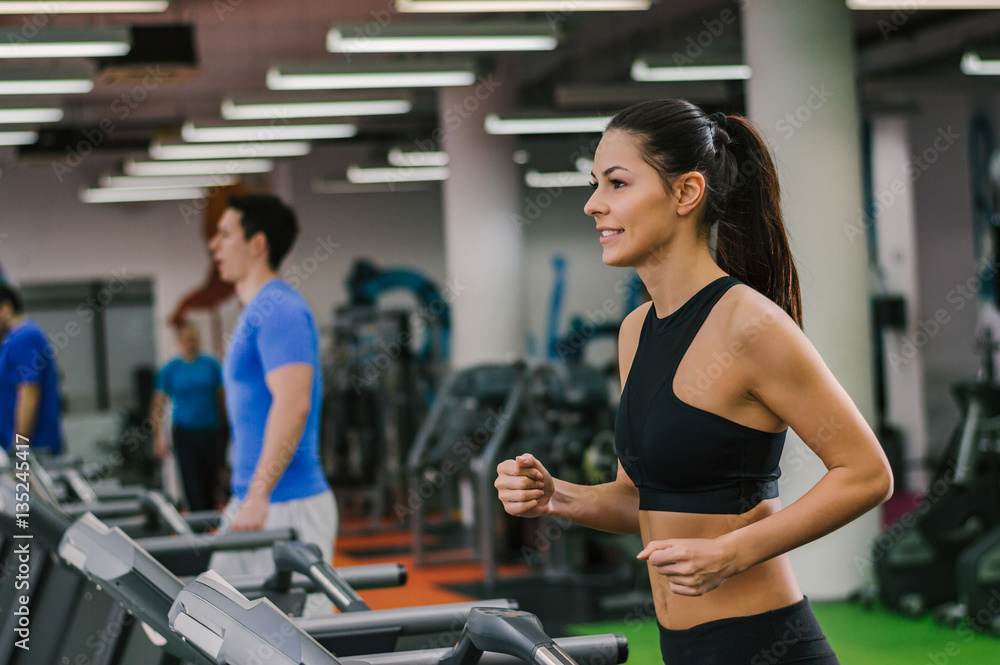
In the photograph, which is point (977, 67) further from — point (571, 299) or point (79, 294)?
point (79, 294)

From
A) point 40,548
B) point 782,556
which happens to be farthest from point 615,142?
point 40,548

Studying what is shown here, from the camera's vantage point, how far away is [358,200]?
1380 cm

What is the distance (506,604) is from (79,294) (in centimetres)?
1251

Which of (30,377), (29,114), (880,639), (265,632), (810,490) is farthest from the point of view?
(29,114)

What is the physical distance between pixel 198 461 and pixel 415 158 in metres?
4.54

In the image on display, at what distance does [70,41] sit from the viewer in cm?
591

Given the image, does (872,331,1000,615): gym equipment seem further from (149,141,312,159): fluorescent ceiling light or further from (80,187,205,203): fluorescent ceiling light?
(80,187,205,203): fluorescent ceiling light

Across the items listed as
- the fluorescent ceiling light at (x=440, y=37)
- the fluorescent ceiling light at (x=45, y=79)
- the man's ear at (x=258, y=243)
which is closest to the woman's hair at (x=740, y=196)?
the man's ear at (x=258, y=243)

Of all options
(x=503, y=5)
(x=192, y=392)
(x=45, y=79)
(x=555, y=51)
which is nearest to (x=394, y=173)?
(x=555, y=51)

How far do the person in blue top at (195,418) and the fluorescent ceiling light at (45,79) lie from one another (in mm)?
2156

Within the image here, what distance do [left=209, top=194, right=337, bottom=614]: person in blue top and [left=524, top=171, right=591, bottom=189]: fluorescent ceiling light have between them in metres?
10.1

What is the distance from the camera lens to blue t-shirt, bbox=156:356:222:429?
847cm

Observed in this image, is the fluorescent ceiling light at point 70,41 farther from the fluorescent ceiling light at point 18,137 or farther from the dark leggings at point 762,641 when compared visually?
the dark leggings at point 762,641

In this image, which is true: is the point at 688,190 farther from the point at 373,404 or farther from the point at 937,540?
the point at 373,404
